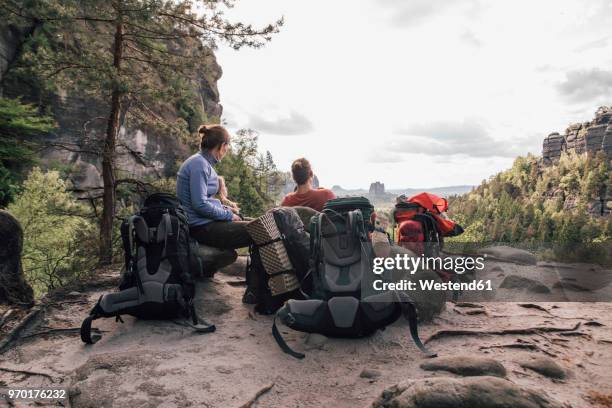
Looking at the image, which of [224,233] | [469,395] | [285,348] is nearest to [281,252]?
[224,233]

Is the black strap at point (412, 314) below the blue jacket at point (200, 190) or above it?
below

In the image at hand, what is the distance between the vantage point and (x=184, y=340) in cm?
444

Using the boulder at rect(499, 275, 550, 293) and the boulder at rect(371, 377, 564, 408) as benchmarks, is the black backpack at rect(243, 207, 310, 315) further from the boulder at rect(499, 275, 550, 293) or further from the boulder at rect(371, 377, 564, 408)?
the boulder at rect(499, 275, 550, 293)

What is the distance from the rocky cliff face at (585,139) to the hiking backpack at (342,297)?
16507 cm

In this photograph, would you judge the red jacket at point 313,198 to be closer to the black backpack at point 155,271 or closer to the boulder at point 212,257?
the boulder at point 212,257

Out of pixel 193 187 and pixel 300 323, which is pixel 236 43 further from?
pixel 300 323

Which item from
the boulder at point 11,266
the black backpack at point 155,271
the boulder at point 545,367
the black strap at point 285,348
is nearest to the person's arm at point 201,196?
the black backpack at point 155,271

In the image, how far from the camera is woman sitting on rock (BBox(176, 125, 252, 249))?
5.30 m

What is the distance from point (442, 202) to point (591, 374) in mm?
3311

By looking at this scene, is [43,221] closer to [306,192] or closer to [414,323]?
[306,192]

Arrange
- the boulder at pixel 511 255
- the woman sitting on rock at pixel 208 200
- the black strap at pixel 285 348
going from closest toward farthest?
the black strap at pixel 285 348 < the woman sitting on rock at pixel 208 200 < the boulder at pixel 511 255

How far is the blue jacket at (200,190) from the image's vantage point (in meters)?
5.27

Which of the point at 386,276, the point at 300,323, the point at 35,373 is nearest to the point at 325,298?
the point at 300,323

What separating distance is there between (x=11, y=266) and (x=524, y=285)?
9468 mm
